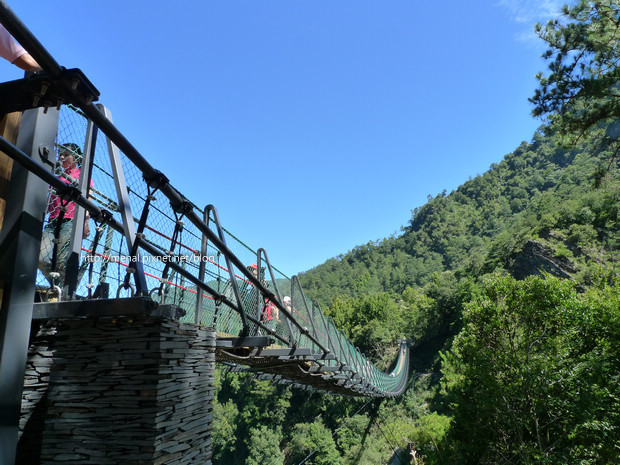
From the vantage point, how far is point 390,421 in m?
19.5

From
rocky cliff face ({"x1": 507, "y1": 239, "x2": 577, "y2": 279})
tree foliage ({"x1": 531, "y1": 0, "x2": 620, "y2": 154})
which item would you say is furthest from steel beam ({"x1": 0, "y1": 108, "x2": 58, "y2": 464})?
rocky cliff face ({"x1": 507, "y1": 239, "x2": 577, "y2": 279})

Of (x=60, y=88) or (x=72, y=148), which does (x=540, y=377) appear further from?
(x=60, y=88)

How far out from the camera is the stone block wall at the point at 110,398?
4.16ft

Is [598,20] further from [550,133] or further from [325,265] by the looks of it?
[325,265]

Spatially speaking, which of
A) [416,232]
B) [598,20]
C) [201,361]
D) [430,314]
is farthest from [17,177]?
[416,232]

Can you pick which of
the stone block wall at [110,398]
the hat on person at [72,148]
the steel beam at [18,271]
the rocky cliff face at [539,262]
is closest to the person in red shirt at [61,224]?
the hat on person at [72,148]

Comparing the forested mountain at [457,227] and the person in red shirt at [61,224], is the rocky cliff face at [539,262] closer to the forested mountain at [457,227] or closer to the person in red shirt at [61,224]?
the forested mountain at [457,227]

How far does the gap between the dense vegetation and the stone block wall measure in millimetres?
6241

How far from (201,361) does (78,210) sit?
0.88 m

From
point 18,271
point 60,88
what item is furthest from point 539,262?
point 60,88

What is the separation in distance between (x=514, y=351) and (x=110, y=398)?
8098mm

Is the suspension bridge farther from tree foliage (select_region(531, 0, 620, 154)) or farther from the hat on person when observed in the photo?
tree foliage (select_region(531, 0, 620, 154))

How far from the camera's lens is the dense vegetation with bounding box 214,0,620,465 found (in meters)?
5.77

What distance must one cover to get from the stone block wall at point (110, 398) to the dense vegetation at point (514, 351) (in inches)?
246
